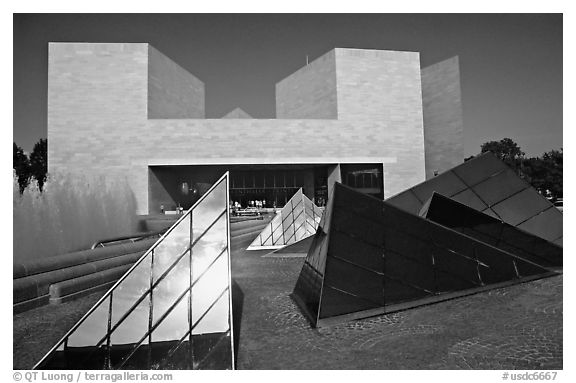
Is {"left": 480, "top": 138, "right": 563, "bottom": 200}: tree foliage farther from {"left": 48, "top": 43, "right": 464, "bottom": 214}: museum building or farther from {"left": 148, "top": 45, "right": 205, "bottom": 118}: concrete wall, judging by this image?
{"left": 148, "top": 45, "right": 205, "bottom": 118}: concrete wall

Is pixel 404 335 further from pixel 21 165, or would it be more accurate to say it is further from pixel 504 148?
pixel 504 148

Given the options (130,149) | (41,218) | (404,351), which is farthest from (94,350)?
(130,149)

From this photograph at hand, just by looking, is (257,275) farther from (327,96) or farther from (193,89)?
(193,89)

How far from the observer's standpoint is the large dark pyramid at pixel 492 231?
917 cm

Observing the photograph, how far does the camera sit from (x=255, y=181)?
43062 mm

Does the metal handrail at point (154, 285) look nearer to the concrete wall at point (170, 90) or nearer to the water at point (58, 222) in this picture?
the water at point (58, 222)

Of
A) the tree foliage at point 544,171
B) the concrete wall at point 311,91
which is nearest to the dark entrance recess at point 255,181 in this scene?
the concrete wall at point 311,91

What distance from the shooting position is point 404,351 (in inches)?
211

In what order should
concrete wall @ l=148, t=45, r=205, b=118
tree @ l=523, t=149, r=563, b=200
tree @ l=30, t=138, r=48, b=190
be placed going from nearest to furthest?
concrete wall @ l=148, t=45, r=205, b=118
tree @ l=523, t=149, r=563, b=200
tree @ l=30, t=138, r=48, b=190

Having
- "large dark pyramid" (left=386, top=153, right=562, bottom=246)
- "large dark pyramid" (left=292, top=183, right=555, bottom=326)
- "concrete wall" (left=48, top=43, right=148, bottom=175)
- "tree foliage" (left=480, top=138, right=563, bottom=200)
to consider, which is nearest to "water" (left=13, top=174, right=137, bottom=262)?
"large dark pyramid" (left=292, top=183, right=555, bottom=326)

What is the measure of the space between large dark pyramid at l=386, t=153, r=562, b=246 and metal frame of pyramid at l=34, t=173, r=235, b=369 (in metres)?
7.02

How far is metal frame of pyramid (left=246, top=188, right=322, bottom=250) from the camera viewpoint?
17700 mm

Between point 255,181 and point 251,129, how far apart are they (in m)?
8.43

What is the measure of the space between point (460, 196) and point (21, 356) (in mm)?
9352
